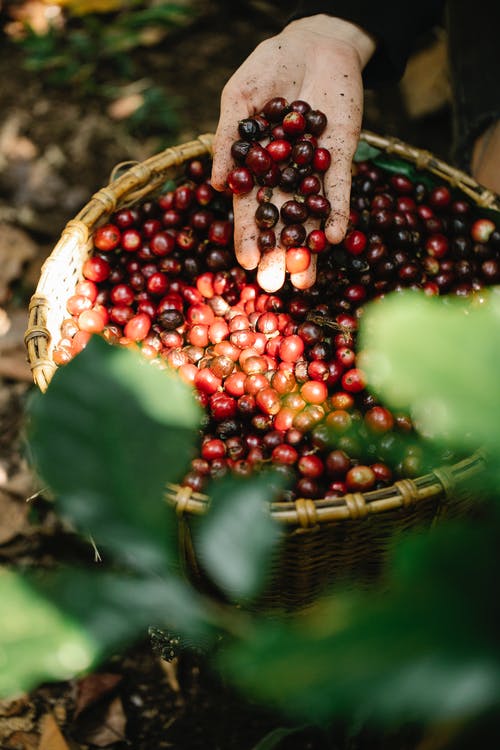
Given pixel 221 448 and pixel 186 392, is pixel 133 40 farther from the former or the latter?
pixel 186 392

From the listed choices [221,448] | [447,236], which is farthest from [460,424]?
[447,236]

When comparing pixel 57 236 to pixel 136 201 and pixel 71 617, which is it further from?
pixel 71 617

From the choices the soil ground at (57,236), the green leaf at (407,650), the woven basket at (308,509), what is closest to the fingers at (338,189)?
the woven basket at (308,509)

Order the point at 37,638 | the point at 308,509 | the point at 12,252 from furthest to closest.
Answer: the point at 12,252 < the point at 308,509 < the point at 37,638

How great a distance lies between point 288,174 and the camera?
1.60 meters

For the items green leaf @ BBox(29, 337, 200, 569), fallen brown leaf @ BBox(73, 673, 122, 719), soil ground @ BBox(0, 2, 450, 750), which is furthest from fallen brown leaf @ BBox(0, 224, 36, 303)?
green leaf @ BBox(29, 337, 200, 569)

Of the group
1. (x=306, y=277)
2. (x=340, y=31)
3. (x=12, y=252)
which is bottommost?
(x=12, y=252)

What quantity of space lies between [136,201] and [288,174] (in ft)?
1.58

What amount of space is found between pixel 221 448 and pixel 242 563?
40.2 inches

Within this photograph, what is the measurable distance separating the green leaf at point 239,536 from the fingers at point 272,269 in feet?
3.95

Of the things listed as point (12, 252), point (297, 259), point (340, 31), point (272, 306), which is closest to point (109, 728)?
point (272, 306)

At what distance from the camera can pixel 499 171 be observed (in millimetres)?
1964

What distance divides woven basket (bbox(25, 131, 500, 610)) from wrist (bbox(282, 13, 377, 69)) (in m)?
0.70

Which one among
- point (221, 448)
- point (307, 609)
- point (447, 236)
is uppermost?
point (447, 236)
